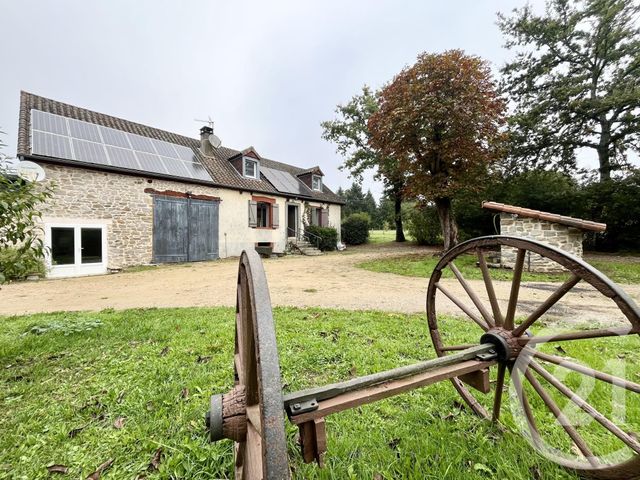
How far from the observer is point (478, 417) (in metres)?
1.85

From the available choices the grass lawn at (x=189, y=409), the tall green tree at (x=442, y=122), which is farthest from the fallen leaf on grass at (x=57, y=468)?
the tall green tree at (x=442, y=122)

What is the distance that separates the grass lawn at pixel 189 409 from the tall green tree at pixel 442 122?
27.1ft

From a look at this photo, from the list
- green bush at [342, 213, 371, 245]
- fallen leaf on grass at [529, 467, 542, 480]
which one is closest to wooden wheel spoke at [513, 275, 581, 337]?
fallen leaf on grass at [529, 467, 542, 480]

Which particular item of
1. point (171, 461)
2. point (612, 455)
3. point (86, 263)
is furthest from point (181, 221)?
Result: point (612, 455)

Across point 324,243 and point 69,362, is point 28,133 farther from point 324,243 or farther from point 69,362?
point 324,243

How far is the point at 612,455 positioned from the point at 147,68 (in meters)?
20.7

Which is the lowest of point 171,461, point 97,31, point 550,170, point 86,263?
point 171,461

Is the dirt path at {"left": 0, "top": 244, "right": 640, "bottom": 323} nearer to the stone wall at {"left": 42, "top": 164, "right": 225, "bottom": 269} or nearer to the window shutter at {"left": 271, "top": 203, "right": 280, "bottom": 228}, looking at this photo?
the stone wall at {"left": 42, "top": 164, "right": 225, "bottom": 269}

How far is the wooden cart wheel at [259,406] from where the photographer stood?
0.58 metres

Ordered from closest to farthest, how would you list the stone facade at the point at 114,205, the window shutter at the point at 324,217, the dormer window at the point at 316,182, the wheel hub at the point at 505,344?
the wheel hub at the point at 505,344 < the stone facade at the point at 114,205 < the window shutter at the point at 324,217 < the dormer window at the point at 316,182

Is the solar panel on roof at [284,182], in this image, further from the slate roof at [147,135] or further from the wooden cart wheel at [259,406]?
the wooden cart wheel at [259,406]

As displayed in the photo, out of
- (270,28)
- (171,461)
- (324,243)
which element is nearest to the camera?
(171,461)

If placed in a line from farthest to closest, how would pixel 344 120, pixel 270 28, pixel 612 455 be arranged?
pixel 344 120 → pixel 270 28 → pixel 612 455

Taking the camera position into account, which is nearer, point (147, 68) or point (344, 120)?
point (147, 68)
